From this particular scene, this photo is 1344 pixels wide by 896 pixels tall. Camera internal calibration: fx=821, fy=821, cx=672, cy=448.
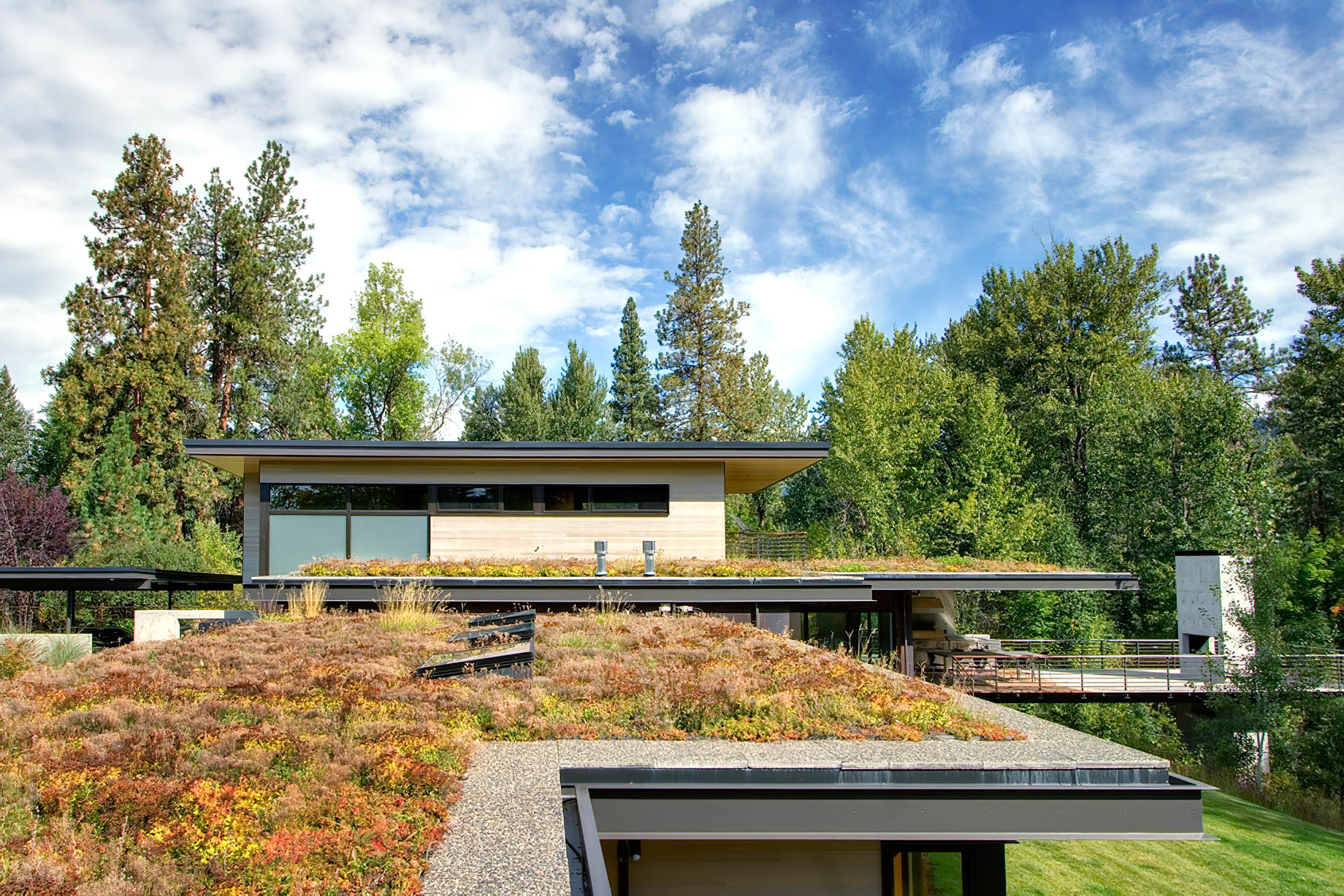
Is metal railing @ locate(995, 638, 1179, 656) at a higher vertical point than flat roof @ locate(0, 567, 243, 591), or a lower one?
lower

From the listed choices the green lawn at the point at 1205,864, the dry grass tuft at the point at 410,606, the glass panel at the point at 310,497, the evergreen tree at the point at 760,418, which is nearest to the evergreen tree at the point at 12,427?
the glass panel at the point at 310,497

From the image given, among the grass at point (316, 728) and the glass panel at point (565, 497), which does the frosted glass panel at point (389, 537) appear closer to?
the glass panel at point (565, 497)

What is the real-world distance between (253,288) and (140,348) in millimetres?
5427

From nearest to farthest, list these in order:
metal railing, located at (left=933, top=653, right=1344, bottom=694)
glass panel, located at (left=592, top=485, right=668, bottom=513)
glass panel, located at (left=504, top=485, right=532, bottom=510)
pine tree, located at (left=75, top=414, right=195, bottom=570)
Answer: glass panel, located at (left=504, top=485, right=532, bottom=510) < glass panel, located at (left=592, top=485, right=668, bottom=513) < metal railing, located at (left=933, top=653, right=1344, bottom=694) < pine tree, located at (left=75, top=414, right=195, bottom=570)

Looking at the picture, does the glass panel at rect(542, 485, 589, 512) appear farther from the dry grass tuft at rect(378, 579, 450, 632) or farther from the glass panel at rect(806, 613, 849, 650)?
the glass panel at rect(806, 613, 849, 650)

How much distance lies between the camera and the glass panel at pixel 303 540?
17.4 metres

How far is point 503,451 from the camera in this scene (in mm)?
17438

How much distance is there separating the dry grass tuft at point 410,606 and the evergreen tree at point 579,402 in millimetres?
26436

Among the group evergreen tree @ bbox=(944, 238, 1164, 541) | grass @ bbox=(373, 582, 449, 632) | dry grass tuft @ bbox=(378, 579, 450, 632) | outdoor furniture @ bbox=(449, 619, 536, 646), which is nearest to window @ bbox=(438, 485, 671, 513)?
dry grass tuft @ bbox=(378, 579, 450, 632)

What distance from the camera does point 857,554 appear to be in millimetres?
33844

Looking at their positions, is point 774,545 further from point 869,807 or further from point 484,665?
point 869,807

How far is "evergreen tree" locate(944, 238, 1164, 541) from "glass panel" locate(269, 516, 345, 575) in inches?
1086

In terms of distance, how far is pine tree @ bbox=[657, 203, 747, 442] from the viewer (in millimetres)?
41469

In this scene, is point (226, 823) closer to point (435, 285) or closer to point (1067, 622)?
point (1067, 622)
